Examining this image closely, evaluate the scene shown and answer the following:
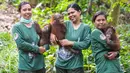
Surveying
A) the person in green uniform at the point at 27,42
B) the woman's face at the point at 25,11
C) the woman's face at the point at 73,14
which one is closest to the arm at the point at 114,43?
the woman's face at the point at 73,14

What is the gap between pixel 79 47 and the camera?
4391 mm

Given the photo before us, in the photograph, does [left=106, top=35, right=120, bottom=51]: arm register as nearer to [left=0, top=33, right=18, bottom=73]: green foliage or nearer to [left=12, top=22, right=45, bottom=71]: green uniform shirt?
[left=12, top=22, right=45, bottom=71]: green uniform shirt

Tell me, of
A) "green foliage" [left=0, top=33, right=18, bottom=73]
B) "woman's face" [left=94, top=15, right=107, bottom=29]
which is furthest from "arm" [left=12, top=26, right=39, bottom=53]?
"green foliage" [left=0, top=33, right=18, bottom=73]

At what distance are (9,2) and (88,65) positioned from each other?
8.28 m

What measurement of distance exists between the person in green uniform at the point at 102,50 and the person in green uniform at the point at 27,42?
0.86m

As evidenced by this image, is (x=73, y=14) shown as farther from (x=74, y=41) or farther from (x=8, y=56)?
(x=8, y=56)

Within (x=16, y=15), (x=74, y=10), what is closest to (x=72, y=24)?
(x=74, y=10)

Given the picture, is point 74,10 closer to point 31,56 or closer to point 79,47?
point 79,47

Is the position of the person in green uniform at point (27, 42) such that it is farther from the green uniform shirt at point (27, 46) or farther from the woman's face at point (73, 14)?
the woman's face at point (73, 14)

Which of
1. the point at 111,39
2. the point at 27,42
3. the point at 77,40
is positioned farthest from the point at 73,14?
the point at 27,42

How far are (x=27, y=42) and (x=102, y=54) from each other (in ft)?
4.01

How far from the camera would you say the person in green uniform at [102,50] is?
4227mm

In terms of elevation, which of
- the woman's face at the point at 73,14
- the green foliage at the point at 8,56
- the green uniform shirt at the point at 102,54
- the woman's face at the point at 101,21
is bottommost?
the green foliage at the point at 8,56

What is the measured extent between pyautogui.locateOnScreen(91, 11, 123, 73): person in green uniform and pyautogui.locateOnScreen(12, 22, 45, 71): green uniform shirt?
37.4 inches
